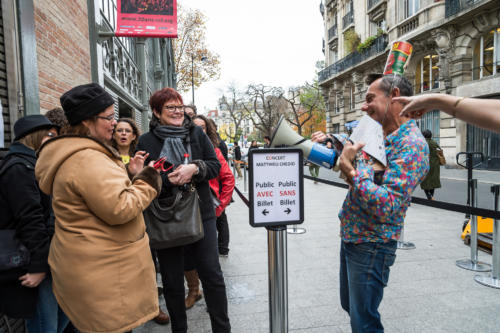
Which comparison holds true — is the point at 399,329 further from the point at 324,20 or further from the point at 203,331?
the point at 324,20

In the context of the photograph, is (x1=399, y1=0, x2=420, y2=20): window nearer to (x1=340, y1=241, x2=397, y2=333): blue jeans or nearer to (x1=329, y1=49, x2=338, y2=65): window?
(x1=329, y1=49, x2=338, y2=65): window

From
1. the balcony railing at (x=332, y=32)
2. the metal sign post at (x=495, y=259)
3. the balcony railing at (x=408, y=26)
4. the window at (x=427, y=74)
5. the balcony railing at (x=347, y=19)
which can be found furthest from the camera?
the balcony railing at (x=332, y=32)

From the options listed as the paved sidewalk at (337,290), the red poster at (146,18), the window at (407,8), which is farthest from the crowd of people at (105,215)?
the window at (407,8)

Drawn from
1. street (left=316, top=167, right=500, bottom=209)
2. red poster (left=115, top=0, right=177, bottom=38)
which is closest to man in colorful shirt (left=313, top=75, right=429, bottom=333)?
red poster (left=115, top=0, right=177, bottom=38)

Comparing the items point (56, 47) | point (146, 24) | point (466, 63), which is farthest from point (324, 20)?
point (56, 47)

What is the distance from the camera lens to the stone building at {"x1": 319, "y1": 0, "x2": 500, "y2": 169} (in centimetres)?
1598

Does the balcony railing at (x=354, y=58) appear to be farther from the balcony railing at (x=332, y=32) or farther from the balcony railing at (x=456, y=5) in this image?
the balcony railing at (x=456, y=5)

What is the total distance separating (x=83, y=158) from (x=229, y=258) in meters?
3.50

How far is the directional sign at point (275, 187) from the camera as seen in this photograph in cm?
169

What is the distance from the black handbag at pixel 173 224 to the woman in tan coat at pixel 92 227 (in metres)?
0.52

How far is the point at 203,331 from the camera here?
2.91m

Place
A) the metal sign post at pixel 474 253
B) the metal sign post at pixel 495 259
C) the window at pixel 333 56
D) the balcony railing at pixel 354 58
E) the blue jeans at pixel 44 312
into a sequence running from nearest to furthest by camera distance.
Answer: the blue jeans at pixel 44 312, the metal sign post at pixel 495 259, the metal sign post at pixel 474 253, the balcony railing at pixel 354 58, the window at pixel 333 56

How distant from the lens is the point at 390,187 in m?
1.65

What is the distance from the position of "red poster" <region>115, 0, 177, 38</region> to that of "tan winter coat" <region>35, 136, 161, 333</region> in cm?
538
